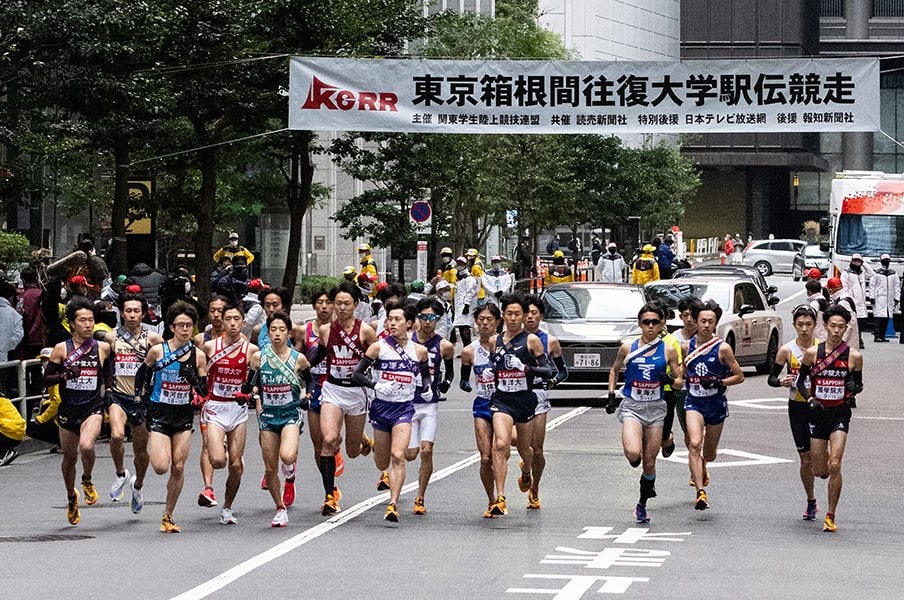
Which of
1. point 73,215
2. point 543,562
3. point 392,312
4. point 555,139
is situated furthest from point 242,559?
point 555,139

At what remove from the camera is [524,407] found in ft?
46.4

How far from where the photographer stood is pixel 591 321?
23953 millimetres

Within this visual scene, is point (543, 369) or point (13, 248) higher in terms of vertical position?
point (13, 248)

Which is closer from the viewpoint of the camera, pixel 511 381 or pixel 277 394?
pixel 277 394

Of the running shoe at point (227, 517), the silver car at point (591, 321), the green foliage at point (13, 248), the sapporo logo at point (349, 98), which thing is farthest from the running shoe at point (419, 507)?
the green foliage at point (13, 248)

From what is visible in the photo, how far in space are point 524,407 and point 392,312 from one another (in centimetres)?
133

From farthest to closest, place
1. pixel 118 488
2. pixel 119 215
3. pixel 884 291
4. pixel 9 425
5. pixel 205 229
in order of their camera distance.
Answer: pixel 884 291, pixel 205 229, pixel 119 215, pixel 9 425, pixel 118 488

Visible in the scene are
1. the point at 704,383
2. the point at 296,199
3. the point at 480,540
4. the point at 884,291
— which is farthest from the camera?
the point at 296,199

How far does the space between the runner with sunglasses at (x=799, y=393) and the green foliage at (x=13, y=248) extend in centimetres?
1851

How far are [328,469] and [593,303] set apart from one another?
11083 millimetres

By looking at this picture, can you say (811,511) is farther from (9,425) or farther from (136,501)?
(9,425)

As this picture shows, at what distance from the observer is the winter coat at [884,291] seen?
123 ft

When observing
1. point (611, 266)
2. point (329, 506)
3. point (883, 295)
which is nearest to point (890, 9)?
point (611, 266)

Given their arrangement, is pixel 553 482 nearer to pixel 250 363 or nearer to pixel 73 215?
pixel 250 363
